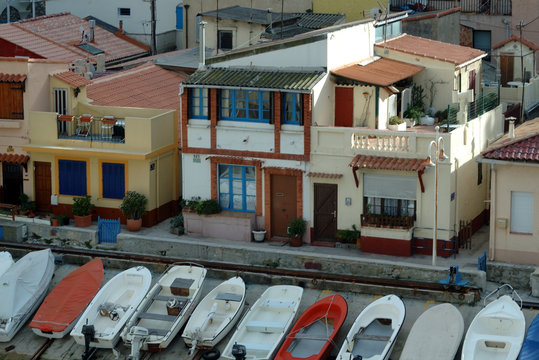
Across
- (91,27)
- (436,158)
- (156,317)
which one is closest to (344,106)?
(436,158)

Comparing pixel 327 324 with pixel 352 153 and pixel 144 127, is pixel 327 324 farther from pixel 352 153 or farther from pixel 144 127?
pixel 144 127

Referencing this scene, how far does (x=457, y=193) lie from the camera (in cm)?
3925

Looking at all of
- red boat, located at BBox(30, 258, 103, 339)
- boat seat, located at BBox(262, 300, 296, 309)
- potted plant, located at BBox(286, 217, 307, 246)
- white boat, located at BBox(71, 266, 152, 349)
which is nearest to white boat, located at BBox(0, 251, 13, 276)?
red boat, located at BBox(30, 258, 103, 339)

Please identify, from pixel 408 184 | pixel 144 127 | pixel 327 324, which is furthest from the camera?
pixel 144 127

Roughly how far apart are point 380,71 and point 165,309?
38.5 ft

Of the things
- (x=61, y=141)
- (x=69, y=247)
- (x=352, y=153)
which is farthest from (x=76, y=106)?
(x=352, y=153)

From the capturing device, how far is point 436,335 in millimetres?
33438

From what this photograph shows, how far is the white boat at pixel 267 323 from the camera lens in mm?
34281

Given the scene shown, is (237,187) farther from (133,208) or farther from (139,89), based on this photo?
(139,89)

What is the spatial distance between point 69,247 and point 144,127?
5072 mm

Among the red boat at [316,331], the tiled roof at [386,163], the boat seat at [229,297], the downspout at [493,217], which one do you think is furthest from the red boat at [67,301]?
the downspout at [493,217]

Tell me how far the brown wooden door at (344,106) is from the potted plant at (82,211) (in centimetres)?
946

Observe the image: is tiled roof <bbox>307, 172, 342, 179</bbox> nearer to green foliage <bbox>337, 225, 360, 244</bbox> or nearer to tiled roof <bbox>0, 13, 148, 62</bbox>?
green foliage <bbox>337, 225, 360, 244</bbox>

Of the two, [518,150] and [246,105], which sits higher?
[246,105]
